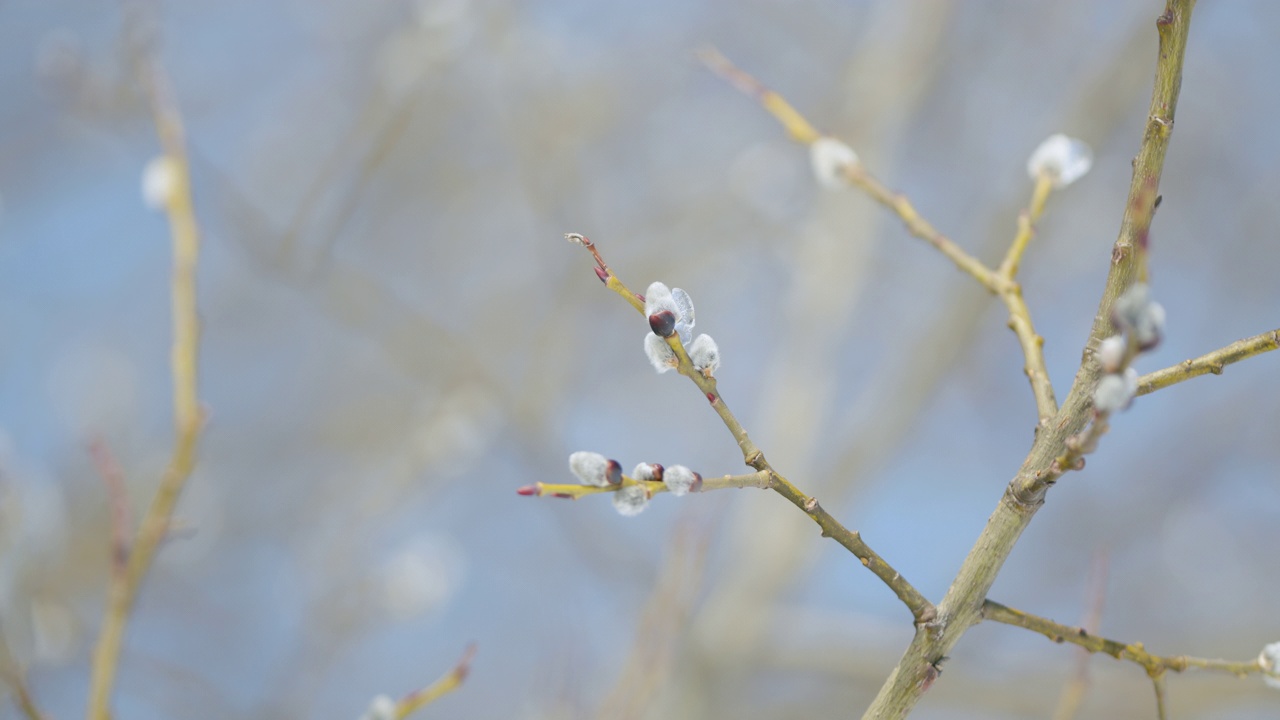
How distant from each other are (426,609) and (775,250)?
2.25 metres

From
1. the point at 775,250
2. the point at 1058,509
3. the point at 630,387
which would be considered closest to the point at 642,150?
the point at 775,250

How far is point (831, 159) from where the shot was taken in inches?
45.1

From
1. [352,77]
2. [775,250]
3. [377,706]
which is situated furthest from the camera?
[352,77]

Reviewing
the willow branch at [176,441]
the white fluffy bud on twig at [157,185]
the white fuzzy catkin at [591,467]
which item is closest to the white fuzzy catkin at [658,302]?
the white fuzzy catkin at [591,467]

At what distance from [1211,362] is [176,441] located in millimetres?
932

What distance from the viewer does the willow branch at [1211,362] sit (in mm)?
611

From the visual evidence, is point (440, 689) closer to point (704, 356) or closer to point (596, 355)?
point (704, 356)

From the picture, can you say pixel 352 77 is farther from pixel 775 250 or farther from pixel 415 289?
pixel 775 250

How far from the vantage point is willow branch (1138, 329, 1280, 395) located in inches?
24.0

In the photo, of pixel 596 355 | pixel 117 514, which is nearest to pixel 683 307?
pixel 117 514

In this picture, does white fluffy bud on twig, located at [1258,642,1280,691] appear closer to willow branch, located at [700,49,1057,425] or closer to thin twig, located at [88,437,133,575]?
willow branch, located at [700,49,1057,425]

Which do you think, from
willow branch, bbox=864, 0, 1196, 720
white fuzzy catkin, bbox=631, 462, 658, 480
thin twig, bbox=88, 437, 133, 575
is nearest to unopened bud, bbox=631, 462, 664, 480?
white fuzzy catkin, bbox=631, 462, 658, 480

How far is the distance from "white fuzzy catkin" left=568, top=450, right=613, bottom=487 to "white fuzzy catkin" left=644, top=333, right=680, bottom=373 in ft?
0.27

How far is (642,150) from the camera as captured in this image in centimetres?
449
